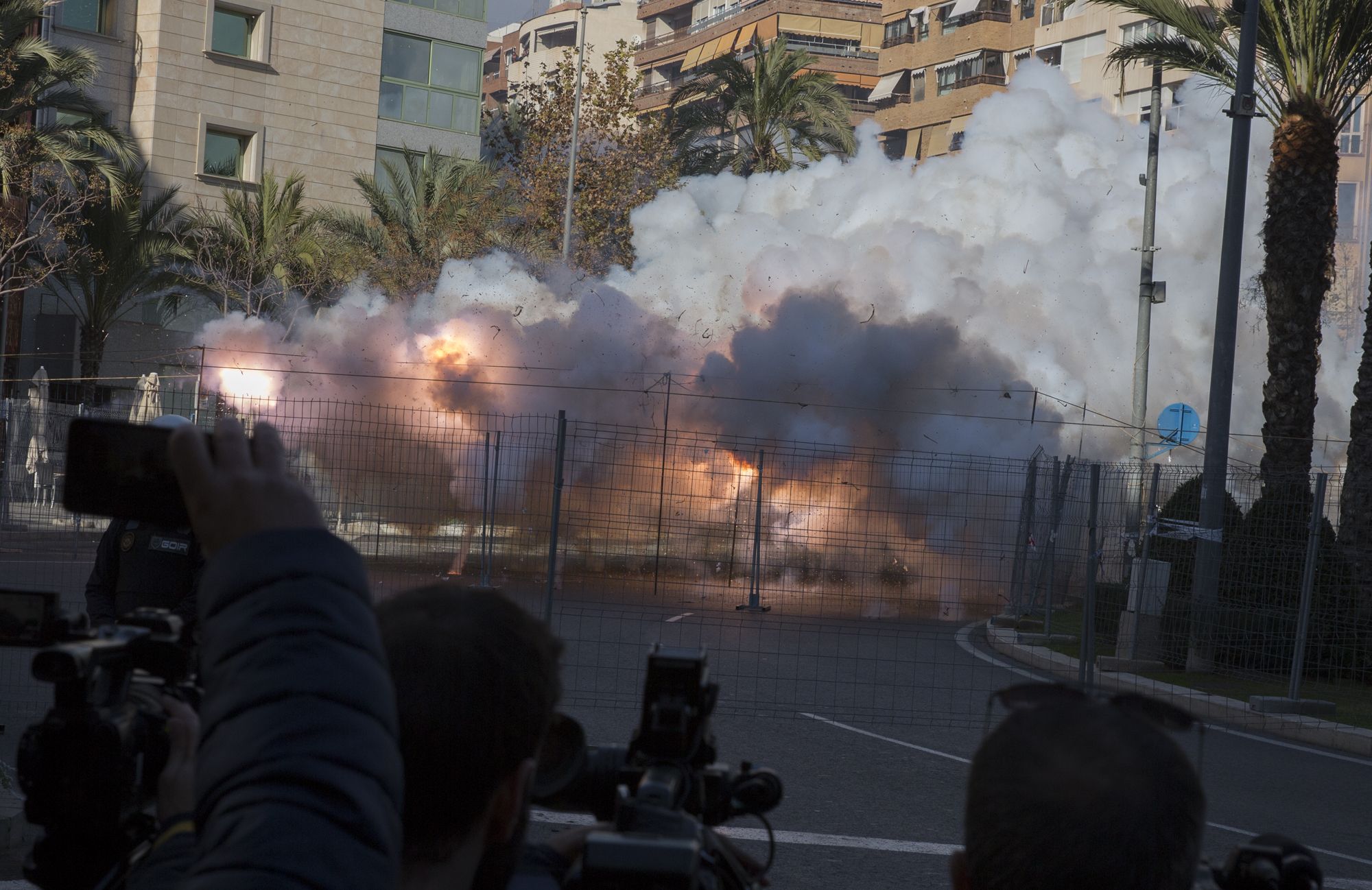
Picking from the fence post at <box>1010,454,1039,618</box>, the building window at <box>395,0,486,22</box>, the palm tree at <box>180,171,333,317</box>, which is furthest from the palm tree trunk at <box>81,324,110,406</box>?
the fence post at <box>1010,454,1039,618</box>

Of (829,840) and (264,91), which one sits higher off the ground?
(264,91)

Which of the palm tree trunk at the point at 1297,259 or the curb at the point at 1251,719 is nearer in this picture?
the curb at the point at 1251,719

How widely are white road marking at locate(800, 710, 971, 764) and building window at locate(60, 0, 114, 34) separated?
2831 cm

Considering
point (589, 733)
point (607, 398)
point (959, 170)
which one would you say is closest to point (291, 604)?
point (589, 733)

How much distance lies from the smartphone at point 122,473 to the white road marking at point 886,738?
25.4ft

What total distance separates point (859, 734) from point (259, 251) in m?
25.3

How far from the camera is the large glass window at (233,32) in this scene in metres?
33.5

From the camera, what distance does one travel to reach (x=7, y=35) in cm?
2355

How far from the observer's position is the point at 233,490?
1233mm

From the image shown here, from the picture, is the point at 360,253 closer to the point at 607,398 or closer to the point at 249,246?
the point at 249,246

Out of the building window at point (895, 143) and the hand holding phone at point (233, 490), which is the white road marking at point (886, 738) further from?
the building window at point (895, 143)

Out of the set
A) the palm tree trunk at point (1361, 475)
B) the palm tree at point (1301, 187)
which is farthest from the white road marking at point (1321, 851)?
the palm tree at point (1301, 187)

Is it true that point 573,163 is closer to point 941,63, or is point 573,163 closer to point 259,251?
point 259,251

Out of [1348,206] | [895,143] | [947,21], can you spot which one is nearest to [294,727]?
[947,21]
